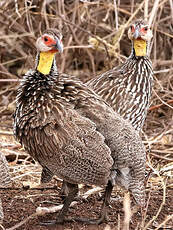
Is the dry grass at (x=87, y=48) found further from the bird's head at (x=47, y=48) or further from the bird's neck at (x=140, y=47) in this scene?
the bird's head at (x=47, y=48)

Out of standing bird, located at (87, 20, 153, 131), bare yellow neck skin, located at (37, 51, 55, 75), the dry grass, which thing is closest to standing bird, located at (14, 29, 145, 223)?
bare yellow neck skin, located at (37, 51, 55, 75)

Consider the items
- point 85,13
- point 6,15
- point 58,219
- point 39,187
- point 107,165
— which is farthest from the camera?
point 85,13

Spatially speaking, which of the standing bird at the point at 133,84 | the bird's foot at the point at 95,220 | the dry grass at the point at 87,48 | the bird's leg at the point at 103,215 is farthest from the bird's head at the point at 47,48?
the dry grass at the point at 87,48

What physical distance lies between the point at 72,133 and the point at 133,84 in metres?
1.24

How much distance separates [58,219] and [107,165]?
0.59 metres

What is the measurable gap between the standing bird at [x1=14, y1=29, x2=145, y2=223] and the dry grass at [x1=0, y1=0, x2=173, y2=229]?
1.19 m

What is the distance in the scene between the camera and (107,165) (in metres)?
3.82

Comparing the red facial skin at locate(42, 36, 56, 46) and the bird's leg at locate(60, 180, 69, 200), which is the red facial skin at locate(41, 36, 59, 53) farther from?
the bird's leg at locate(60, 180, 69, 200)

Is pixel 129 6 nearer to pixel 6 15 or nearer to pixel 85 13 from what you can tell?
pixel 85 13

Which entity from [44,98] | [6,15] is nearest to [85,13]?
[6,15]

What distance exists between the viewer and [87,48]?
287 inches

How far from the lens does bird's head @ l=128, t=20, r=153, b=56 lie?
4.93 m

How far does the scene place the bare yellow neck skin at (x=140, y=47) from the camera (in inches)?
199

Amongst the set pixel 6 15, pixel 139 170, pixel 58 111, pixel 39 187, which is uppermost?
pixel 6 15
